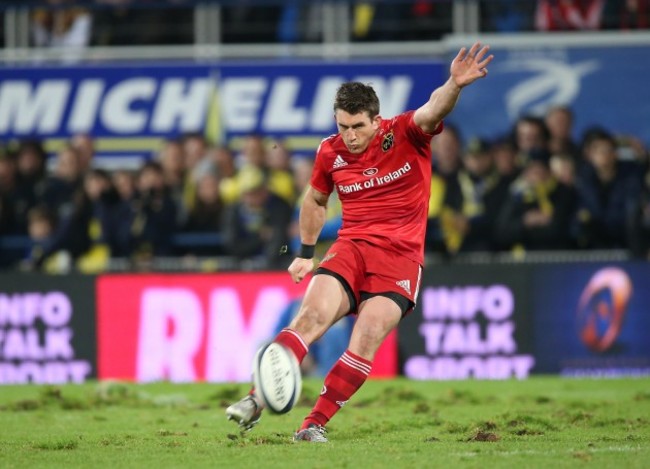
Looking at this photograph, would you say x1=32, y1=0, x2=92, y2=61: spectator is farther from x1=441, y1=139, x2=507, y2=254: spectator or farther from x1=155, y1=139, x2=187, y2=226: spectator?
x1=441, y1=139, x2=507, y2=254: spectator

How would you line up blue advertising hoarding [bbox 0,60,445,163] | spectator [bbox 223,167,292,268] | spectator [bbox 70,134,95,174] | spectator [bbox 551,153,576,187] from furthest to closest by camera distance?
blue advertising hoarding [bbox 0,60,445,163]
spectator [bbox 70,134,95,174]
spectator [bbox 551,153,576,187]
spectator [bbox 223,167,292,268]

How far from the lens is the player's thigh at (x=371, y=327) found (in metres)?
8.36

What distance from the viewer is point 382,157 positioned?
Answer: 868cm

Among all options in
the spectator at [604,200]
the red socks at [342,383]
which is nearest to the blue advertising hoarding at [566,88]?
the spectator at [604,200]

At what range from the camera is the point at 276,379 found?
7.70m

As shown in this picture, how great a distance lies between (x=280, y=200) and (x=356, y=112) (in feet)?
26.2

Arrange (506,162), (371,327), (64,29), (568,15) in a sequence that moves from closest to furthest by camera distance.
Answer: (371,327) → (506,162) → (568,15) → (64,29)

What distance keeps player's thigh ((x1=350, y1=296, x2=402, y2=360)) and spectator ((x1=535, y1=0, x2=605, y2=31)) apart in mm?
10715

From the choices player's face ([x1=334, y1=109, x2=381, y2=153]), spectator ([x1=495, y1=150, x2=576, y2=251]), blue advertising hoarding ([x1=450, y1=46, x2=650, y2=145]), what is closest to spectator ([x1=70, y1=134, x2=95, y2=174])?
blue advertising hoarding ([x1=450, y1=46, x2=650, y2=145])

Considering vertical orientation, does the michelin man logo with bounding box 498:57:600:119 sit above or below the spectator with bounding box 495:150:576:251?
above

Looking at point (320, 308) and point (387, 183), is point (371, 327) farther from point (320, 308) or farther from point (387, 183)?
point (387, 183)

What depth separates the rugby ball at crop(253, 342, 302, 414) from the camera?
7656mm

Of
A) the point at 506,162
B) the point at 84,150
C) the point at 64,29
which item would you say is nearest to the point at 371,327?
the point at 506,162

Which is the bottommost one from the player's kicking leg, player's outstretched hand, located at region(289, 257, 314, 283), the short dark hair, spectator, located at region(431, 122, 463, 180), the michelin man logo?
the player's kicking leg
